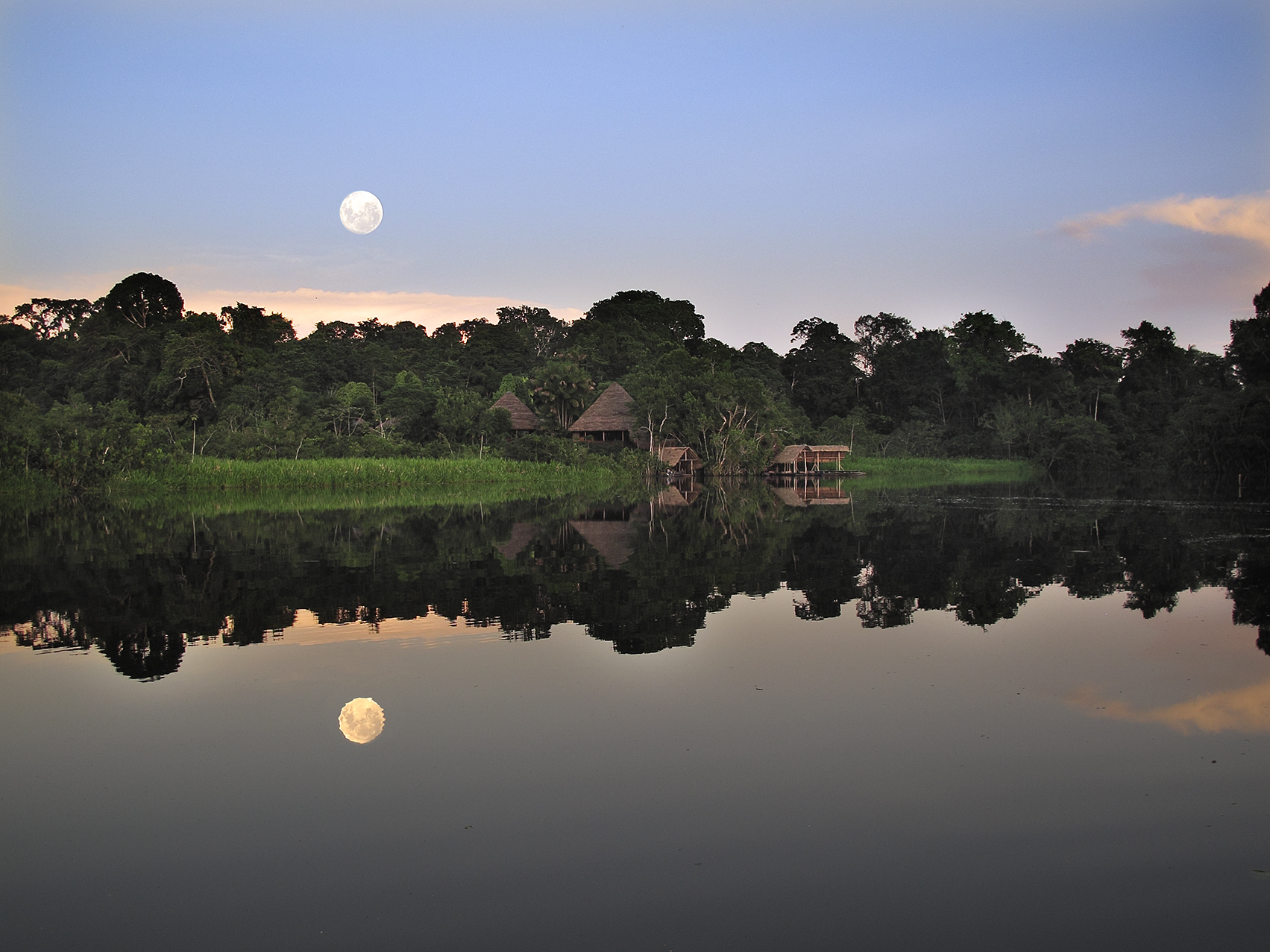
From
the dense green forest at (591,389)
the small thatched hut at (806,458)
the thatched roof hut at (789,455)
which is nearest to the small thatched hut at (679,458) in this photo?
the dense green forest at (591,389)

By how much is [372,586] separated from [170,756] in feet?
20.0

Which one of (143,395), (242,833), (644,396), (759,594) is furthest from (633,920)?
(143,395)

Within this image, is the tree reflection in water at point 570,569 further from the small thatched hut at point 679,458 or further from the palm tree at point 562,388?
the palm tree at point 562,388

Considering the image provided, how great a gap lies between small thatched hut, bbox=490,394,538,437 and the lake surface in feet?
106

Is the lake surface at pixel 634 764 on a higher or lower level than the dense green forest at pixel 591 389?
lower

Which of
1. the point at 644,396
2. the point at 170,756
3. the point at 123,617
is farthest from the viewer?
the point at 644,396

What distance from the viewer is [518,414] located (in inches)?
1764

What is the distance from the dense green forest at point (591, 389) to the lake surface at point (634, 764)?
23.2 meters

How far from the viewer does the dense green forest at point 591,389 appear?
36.7m

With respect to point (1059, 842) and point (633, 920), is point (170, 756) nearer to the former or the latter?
point (633, 920)

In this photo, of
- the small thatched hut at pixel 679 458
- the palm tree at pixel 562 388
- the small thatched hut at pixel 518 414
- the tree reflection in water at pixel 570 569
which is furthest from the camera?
the palm tree at pixel 562 388

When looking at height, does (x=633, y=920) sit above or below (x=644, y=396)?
below

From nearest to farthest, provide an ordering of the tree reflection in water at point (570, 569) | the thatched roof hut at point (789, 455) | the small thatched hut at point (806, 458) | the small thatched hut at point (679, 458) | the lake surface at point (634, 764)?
the lake surface at point (634, 764), the tree reflection in water at point (570, 569), the small thatched hut at point (679, 458), the thatched roof hut at point (789, 455), the small thatched hut at point (806, 458)

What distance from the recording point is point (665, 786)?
15.9ft
